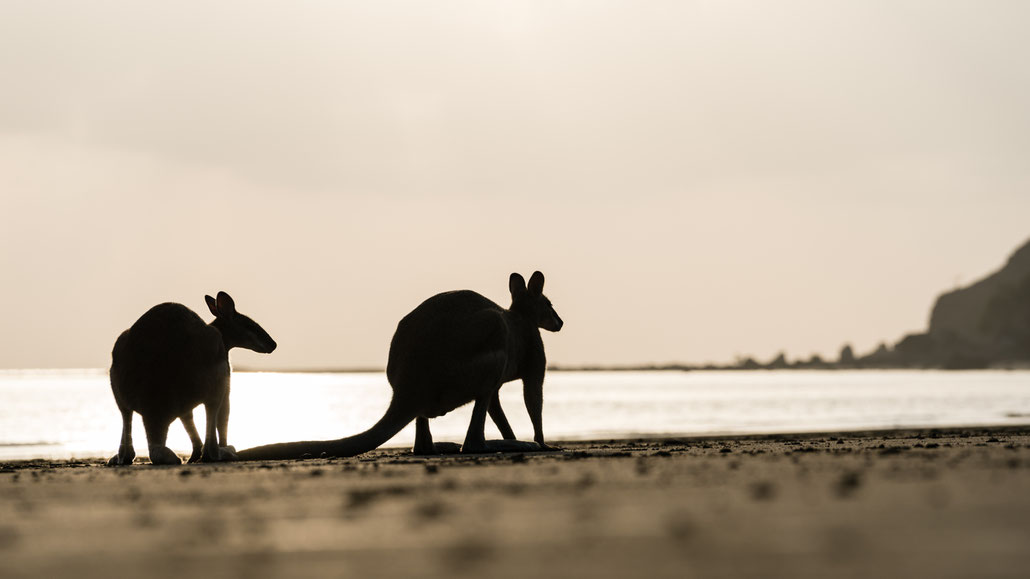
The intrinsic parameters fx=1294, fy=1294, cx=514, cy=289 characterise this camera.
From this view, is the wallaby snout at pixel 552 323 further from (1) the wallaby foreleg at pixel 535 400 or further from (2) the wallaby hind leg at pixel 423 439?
(2) the wallaby hind leg at pixel 423 439

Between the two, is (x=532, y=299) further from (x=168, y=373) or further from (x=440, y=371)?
(x=168, y=373)

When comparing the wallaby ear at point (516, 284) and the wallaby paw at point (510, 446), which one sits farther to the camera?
the wallaby ear at point (516, 284)

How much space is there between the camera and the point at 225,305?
18.3 meters

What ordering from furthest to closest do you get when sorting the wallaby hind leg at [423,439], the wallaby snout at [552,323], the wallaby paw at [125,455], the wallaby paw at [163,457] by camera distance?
the wallaby snout at [552,323] < the wallaby hind leg at [423,439] < the wallaby paw at [125,455] < the wallaby paw at [163,457]

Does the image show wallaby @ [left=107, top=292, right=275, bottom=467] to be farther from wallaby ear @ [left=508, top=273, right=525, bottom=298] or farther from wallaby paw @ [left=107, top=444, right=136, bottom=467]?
wallaby ear @ [left=508, top=273, right=525, bottom=298]

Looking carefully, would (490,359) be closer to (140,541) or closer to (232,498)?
(232,498)

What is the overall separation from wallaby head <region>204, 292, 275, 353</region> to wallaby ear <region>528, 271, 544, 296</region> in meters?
3.89

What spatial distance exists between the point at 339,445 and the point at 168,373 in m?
2.42

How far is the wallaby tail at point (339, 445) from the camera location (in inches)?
651

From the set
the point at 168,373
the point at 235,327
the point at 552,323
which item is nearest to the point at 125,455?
the point at 168,373

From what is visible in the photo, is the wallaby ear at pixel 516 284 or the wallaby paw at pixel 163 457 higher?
the wallaby ear at pixel 516 284

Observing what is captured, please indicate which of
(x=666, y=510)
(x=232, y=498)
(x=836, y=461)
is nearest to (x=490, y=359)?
(x=836, y=461)

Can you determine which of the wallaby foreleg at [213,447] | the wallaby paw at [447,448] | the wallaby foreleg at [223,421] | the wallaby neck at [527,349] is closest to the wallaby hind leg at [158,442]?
the wallaby foreleg at [213,447]

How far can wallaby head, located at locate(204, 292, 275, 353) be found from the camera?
18.3 metres
